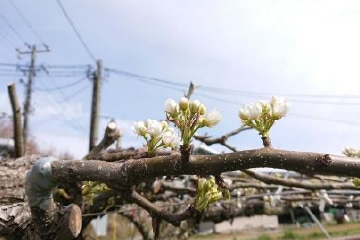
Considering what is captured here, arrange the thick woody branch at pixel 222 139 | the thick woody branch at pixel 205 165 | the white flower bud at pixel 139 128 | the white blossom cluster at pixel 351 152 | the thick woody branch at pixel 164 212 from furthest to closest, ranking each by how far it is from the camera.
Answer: the thick woody branch at pixel 222 139
the white blossom cluster at pixel 351 152
the white flower bud at pixel 139 128
the thick woody branch at pixel 164 212
the thick woody branch at pixel 205 165

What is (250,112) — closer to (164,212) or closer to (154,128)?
(154,128)

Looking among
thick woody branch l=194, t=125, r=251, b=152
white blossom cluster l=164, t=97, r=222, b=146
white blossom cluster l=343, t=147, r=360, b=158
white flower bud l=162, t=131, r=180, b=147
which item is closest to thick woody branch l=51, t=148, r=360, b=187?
white blossom cluster l=164, t=97, r=222, b=146

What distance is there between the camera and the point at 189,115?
1558 mm

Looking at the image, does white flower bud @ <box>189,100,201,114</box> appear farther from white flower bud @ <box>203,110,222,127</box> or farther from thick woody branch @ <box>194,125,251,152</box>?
thick woody branch @ <box>194,125,251,152</box>

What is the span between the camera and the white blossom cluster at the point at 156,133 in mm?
1690

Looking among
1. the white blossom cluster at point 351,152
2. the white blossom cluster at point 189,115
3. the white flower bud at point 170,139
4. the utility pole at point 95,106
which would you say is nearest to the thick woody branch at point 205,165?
the white blossom cluster at point 189,115

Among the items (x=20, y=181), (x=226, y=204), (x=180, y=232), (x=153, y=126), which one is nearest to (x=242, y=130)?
(x=20, y=181)

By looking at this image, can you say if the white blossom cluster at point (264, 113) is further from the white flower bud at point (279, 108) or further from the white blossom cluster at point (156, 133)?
the white blossom cluster at point (156, 133)

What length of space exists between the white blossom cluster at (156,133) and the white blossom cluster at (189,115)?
14 centimetres

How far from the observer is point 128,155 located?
2.91 m

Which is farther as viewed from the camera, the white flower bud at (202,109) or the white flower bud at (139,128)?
the white flower bud at (139,128)

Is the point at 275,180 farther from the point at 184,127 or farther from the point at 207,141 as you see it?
the point at 184,127

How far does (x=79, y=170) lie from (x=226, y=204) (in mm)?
4898

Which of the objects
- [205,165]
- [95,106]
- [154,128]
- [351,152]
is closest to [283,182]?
[351,152]
